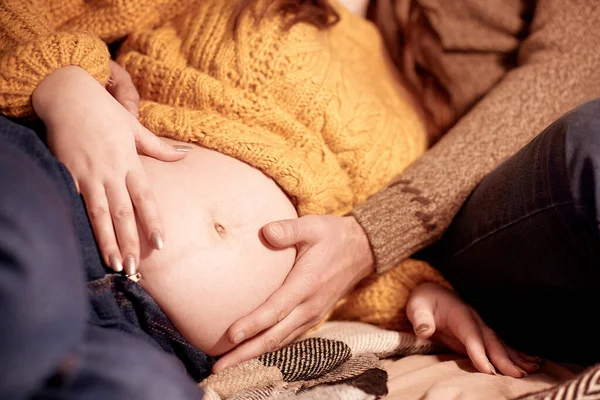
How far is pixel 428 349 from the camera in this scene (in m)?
0.80

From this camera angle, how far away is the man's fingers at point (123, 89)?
744 mm

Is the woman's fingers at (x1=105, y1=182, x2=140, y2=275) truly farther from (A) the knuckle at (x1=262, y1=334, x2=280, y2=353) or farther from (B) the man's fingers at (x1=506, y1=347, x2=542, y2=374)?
(B) the man's fingers at (x1=506, y1=347, x2=542, y2=374)

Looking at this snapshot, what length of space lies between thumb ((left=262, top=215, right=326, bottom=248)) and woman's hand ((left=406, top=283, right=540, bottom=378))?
21 centimetres

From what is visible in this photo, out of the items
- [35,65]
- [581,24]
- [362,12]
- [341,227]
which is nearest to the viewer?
[35,65]

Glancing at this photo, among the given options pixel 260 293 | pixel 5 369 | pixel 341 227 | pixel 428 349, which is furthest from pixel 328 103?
pixel 5 369

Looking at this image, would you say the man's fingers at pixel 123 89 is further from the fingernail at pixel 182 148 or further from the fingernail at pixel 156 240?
the fingernail at pixel 156 240

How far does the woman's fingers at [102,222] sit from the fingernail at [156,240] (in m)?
0.04

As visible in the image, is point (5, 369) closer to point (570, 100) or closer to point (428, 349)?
point (428, 349)

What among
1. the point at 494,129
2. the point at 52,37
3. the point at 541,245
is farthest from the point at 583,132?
the point at 52,37

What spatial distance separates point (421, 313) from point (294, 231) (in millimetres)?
252

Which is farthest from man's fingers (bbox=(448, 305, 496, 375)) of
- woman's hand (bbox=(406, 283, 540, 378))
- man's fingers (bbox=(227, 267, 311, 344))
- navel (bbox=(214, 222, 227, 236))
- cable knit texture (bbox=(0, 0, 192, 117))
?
cable knit texture (bbox=(0, 0, 192, 117))

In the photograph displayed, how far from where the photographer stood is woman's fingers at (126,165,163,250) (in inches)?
24.3

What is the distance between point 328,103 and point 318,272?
0.28 meters

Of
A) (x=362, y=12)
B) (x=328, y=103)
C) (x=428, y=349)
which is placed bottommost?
(x=428, y=349)
